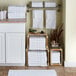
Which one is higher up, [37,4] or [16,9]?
[37,4]

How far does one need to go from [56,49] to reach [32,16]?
0.86 m

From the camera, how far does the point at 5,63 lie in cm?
504

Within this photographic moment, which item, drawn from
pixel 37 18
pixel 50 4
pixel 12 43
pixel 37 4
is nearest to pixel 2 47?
pixel 12 43

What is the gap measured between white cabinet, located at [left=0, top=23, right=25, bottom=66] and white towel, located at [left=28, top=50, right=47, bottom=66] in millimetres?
159

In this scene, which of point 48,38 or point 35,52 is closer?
A: point 35,52

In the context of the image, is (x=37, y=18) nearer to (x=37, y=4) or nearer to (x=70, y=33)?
(x=37, y=4)

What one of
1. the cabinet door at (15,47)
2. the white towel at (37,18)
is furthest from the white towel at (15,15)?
the cabinet door at (15,47)

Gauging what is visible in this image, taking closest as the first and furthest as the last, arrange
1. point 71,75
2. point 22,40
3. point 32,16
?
point 71,75 → point 22,40 → point 32,16

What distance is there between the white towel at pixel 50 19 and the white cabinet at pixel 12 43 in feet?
2.31

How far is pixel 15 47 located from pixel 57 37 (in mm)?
933

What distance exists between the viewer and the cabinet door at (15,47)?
16.1 feet

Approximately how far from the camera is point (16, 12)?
518cm

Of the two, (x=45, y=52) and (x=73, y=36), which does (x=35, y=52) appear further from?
(x=73, y=36)

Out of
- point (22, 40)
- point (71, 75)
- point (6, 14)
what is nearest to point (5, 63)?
point (22, 40)
